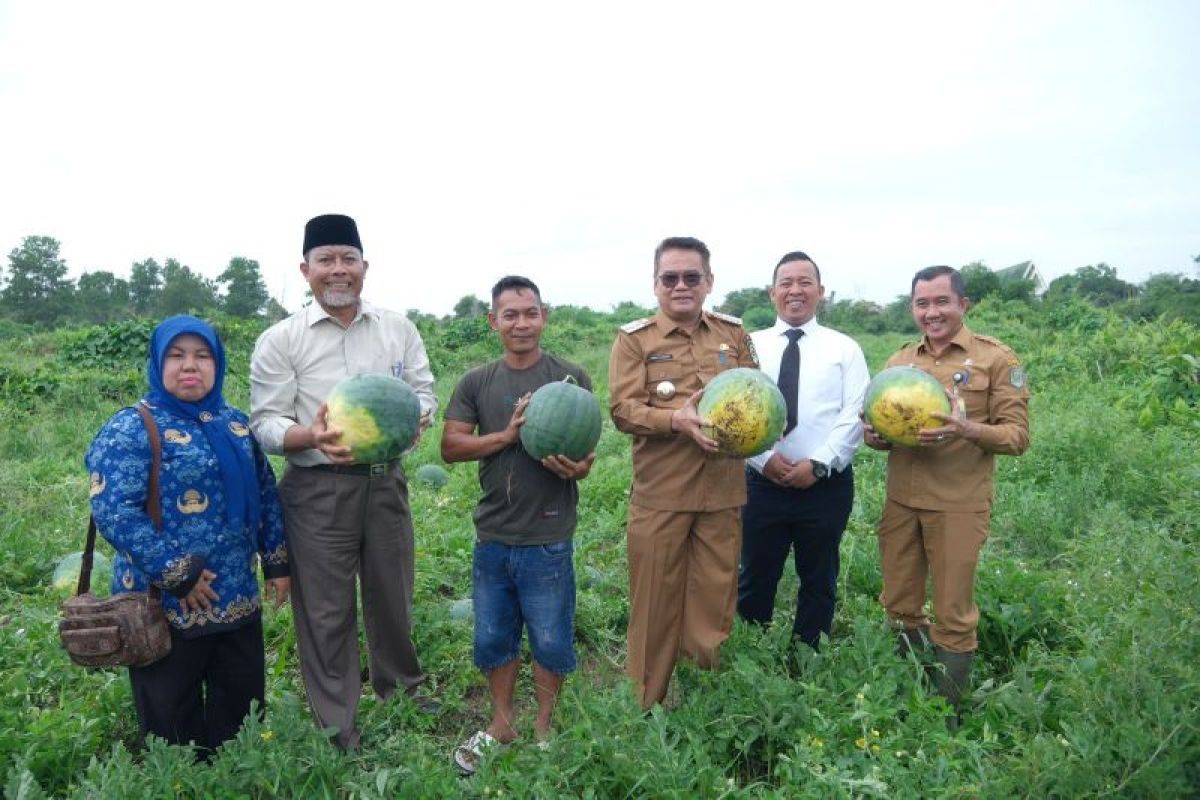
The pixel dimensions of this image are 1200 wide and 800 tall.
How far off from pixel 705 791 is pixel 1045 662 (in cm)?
179

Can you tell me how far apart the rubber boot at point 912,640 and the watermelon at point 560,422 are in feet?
6.31

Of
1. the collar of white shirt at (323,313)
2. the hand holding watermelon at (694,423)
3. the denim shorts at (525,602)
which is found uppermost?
the collar of white shirt at (323,313)

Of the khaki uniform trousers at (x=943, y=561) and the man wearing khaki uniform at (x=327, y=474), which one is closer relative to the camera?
the man wearing khaki uniform at (x=327, y=474)

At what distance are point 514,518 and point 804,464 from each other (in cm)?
143

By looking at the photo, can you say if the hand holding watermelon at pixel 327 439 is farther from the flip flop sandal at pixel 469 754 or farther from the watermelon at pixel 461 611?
the watermelon at pixel 461 611

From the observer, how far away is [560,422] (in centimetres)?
334

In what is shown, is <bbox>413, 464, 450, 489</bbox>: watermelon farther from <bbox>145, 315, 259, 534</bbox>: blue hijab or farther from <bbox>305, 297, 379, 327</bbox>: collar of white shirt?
<bbox>145, 315, 259, 534</bbox>: blue hijab

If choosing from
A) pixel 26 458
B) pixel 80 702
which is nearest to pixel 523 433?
pixel 80 702

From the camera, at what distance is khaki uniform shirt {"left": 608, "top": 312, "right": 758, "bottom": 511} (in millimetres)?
3693

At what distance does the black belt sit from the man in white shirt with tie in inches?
71.5

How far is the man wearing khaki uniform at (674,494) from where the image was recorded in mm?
3705

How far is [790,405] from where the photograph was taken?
13.5 feet

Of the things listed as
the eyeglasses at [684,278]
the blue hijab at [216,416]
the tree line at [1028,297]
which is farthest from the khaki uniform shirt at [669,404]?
the tree line at [1028,297]

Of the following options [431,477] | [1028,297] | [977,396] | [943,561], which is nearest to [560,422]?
[943,561]
